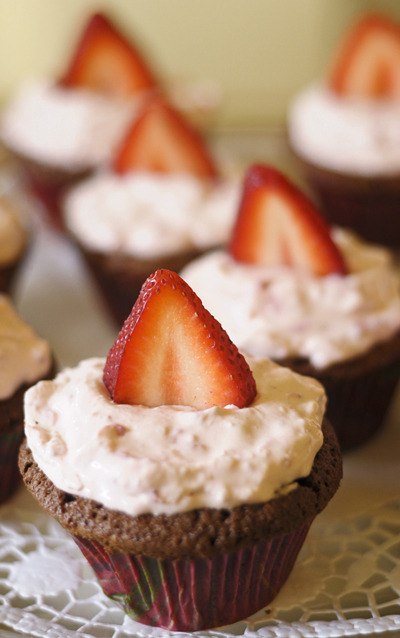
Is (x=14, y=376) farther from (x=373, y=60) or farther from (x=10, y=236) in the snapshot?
(x=373, y=60)

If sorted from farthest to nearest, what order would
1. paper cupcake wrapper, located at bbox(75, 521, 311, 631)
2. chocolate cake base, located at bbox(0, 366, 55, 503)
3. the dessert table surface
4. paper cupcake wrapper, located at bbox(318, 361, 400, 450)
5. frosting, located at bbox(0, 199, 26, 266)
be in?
frosting, located at bbox(0, 199, 26, 266), paper cupcake wrapper, located at bbox(318, 361, 400, 450), chocolate cake base, located at bbox(0, 366, 55, 503), the dessert table surface, paper cupcake wrapper, located at bbox(75, 521, 311, 631)

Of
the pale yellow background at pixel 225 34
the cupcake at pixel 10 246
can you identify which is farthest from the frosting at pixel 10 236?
the pale yellow background at pixel 225 34

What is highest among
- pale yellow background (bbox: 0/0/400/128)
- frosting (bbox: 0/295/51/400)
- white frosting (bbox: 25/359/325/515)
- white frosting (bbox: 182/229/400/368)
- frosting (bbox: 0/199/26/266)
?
white frosting (bbox: 25/359/325/515)

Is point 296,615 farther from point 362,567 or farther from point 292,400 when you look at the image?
point 292,400

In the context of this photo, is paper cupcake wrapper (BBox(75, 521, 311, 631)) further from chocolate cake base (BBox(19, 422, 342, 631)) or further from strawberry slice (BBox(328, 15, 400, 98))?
strawberry slice (BBox(328, 15, 400, 98))

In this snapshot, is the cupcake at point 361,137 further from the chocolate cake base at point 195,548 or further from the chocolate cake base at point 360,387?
the chocolate cake base at point 195,548

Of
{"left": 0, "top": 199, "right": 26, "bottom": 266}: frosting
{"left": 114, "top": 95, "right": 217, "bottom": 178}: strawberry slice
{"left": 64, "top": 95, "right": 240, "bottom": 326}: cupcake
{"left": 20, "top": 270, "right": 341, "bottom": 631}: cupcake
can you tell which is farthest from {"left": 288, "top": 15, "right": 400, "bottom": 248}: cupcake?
{"left": 20, "top": 270, "right": 341, "bottom": 631}: cupcake

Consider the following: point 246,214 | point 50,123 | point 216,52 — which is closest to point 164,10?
point 216,52
